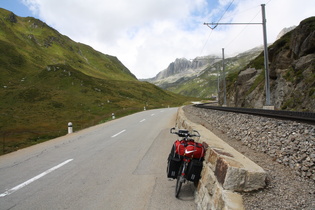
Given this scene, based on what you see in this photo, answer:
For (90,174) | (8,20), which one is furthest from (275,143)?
(8,20)

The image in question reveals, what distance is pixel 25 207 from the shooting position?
4617mm

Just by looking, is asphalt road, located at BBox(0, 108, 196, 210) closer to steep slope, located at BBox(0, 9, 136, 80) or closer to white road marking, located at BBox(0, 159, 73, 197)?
white road marking, located at BBox(0, 159, 73, 197)

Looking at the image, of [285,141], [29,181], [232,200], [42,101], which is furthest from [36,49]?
[232,200]

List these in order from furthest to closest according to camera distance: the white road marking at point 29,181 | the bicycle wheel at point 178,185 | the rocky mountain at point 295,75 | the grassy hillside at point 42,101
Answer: the grassy hillside at point 42,101
the rocky mountain at point 295,75
the white road marking at point 29,181
the bicycle wheel at point 178,185

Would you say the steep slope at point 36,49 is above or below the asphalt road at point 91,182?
above

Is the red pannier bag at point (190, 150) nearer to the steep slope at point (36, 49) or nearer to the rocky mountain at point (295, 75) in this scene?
the rocky mountain at point (295, 75)

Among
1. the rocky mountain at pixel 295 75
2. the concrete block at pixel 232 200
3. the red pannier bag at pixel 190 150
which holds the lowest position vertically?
the concrete block at pixel 232 200

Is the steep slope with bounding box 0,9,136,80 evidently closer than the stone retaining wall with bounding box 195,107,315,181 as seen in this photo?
No

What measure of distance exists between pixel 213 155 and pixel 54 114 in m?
44.1

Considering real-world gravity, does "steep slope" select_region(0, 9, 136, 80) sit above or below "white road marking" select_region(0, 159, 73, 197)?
above

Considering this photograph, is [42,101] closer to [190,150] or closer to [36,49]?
[190,150]

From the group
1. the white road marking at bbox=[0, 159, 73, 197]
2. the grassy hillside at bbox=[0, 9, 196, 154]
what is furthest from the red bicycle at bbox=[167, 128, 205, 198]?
the grassy hillside at bbox=[0, 9, 196, 154]

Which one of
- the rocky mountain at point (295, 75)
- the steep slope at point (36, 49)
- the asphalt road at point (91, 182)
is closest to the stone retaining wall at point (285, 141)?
the asphalt road at point (91, 182)

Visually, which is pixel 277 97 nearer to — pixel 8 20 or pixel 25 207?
pixel 25 207
